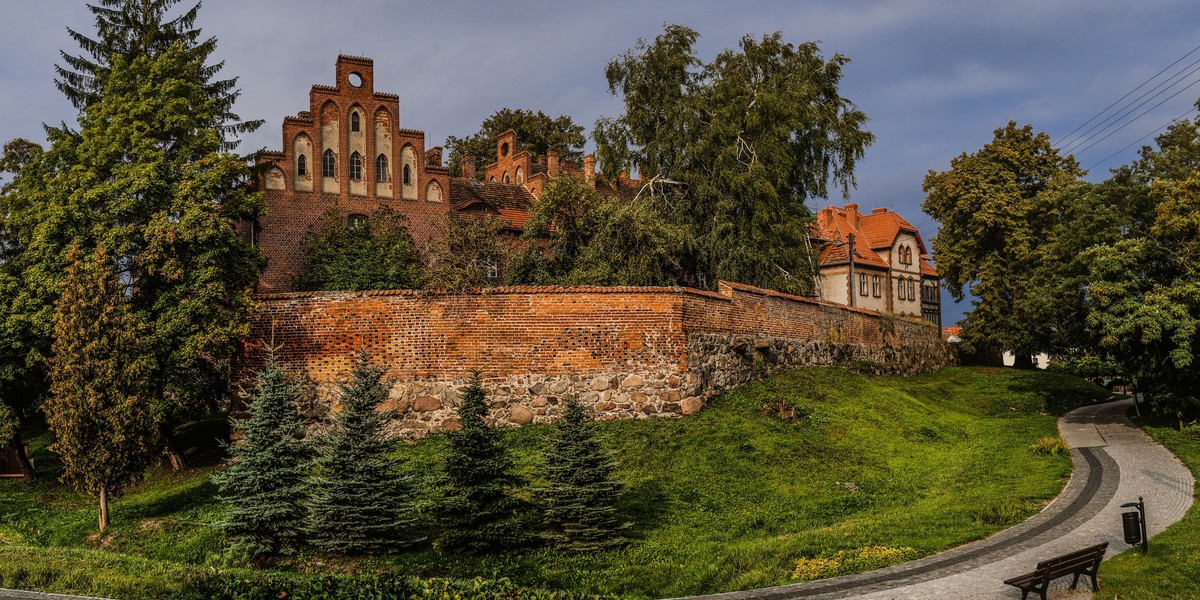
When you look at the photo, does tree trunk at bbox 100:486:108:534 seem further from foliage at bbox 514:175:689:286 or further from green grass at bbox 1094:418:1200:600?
green grass at bbox 1094:418:1200:600

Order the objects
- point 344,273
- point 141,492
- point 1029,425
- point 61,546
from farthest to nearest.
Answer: point 344,273 → point 1029,425 → point 141,492 → point 61,546

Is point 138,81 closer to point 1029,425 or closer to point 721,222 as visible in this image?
point 721,222

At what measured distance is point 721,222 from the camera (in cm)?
3416

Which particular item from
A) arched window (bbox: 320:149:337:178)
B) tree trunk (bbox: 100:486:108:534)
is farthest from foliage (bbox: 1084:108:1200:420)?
arched window (bbox: 320:149:337:178)

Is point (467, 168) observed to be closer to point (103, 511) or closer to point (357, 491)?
point (103, 511)

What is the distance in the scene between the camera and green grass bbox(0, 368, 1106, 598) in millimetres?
14844

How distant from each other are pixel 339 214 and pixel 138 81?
34.3 feet

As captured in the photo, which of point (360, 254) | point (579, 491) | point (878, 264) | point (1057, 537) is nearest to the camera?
point (1057, 537)

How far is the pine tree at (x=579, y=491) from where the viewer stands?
16.2m

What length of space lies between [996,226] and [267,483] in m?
36.5

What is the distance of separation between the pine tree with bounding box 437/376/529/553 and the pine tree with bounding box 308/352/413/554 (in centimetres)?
79

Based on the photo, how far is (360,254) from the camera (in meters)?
33.4

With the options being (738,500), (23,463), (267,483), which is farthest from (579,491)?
(23,463)

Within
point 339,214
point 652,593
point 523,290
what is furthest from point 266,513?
point 339,214
